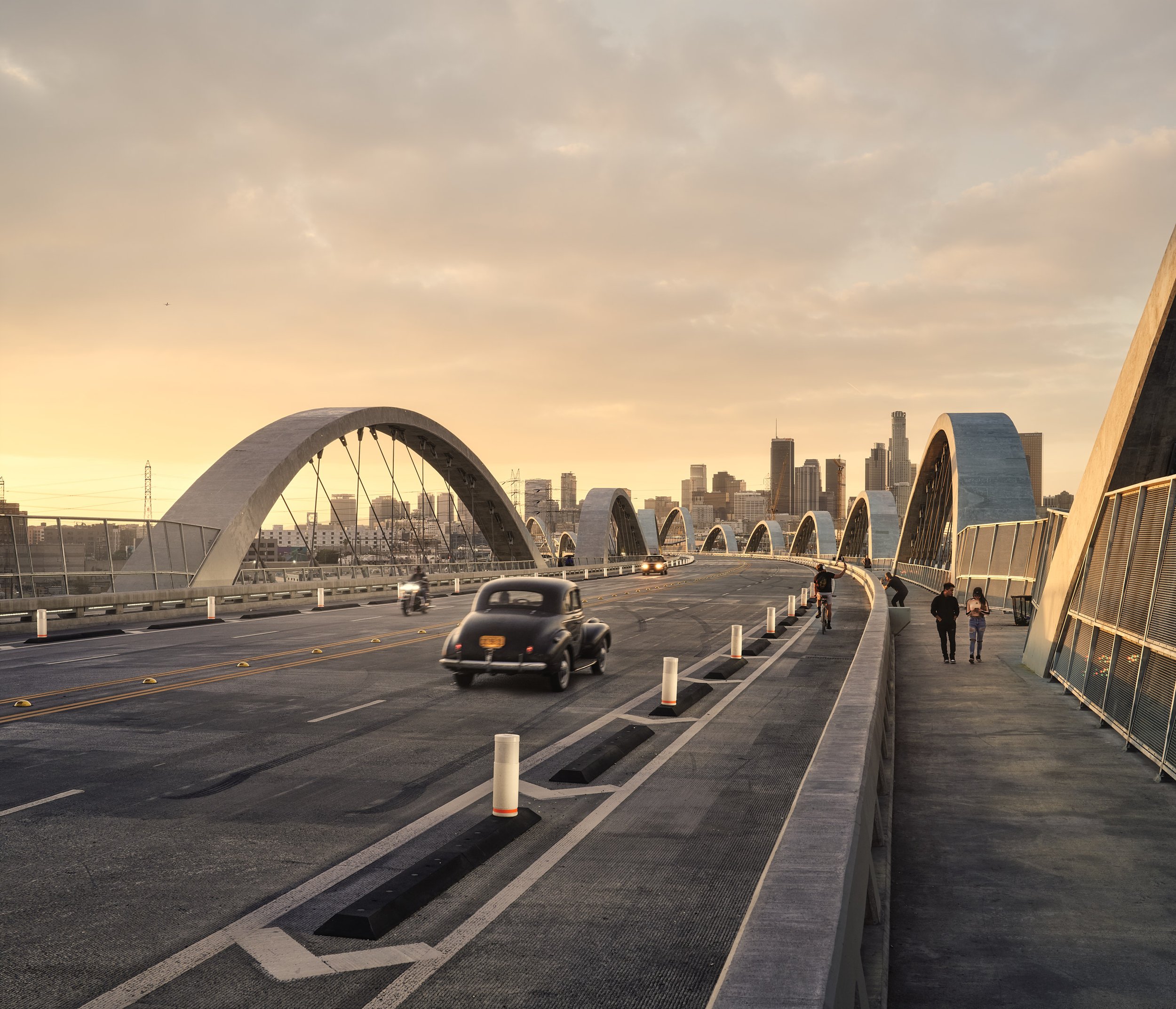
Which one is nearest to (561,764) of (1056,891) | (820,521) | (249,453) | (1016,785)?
(1016,785)

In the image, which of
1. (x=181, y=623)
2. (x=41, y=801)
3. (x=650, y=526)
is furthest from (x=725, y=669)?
(x=650, y=526)

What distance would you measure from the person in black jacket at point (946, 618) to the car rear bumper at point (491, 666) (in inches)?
313

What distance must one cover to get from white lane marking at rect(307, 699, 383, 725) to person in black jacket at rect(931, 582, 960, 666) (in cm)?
1046

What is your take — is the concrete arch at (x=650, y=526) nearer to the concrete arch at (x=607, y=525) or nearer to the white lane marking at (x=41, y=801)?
the concrete arch at (x=607, y=525)

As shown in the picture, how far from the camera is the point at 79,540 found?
30.5 m

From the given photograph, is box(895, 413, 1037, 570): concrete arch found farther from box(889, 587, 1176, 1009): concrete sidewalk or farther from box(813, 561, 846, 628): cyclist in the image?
box(889, 587, 1176, 1009): concrete sidewalk

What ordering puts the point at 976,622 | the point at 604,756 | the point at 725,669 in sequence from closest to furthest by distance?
the point at 604,756
the point at 725,669
the point at 976,622

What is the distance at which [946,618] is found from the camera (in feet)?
64.1

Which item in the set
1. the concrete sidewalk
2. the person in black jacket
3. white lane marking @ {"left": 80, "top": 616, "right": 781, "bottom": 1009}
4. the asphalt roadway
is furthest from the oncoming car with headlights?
white lane marking @ {"left": 80, "top": 616, "right": 781, "bottom": 1009}

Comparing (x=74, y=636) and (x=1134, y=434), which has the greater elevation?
(x=1134, y=434)

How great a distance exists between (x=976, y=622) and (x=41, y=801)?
52.3 ft

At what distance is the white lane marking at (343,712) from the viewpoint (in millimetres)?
13312

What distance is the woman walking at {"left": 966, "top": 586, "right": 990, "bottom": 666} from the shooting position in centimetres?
1947

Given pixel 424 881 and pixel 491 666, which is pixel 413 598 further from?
pixel 424 881
